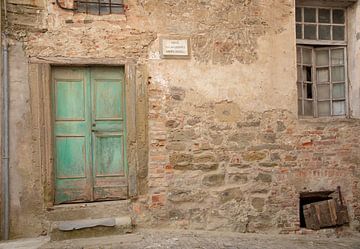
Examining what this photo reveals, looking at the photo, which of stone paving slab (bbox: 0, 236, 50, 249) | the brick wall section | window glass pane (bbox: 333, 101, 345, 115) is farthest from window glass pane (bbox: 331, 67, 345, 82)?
stone paving slab (bbox: 0, 236, 50, 249)

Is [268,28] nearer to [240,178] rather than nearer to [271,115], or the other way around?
[271,115]

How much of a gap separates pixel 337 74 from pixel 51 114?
442cm

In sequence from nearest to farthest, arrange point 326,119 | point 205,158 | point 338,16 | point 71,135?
point 71,135, point 205,158, point 326,119, point 338,16

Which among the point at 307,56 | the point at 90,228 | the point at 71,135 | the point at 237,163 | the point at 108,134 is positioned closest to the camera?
the point at 90,228

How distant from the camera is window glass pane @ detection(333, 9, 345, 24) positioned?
21.3ft

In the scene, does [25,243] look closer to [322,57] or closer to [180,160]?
[180,160]

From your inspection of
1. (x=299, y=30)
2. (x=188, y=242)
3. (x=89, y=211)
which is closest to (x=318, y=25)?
(x=299, y=30)

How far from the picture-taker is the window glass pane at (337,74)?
6469 millimetres

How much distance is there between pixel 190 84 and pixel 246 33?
3.67 feet

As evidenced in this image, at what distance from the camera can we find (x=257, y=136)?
229 inches

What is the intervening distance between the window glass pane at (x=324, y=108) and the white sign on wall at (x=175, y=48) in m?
2.37

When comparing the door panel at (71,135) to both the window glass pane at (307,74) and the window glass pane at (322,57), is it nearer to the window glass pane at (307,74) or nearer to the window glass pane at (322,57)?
the window glass pane at (307,74)

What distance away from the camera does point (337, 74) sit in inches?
255

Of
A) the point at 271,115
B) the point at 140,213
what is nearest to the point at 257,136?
the point at 271,115
